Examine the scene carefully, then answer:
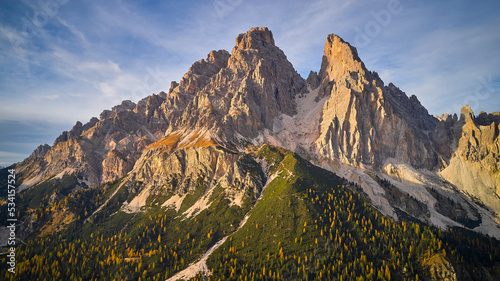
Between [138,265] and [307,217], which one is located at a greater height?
[307,217]

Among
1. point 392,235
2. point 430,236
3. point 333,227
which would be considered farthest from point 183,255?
point 430,236

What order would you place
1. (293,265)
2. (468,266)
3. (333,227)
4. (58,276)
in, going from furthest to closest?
(333,227) < (58,276) < (293,265) < (468,266)

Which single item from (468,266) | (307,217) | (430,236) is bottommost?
(468,266)

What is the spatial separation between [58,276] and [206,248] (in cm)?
8588

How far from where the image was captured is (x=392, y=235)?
585 feet

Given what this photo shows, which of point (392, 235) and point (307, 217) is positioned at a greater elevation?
point (307, 217)

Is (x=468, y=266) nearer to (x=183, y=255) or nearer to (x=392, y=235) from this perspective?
(x=392, y=235)

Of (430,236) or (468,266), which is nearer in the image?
(468,266)

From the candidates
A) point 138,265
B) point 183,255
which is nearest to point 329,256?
point 183,255

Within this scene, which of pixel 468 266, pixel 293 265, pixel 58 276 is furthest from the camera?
pixel 58 276

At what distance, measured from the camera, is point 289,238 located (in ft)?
598

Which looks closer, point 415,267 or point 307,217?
point 415,267

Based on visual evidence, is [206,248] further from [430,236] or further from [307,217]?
[430,236]

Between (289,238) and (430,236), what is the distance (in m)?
77.9
